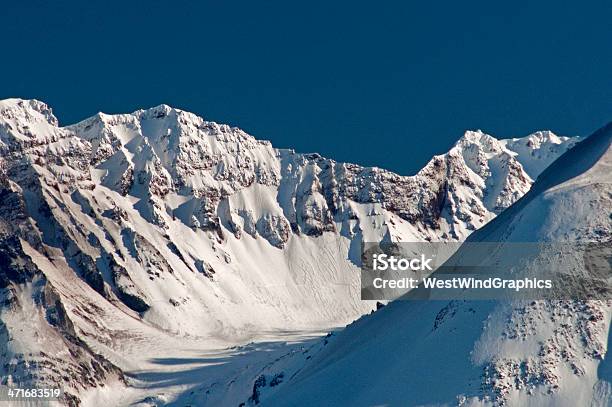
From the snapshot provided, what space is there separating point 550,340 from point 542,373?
716 cm

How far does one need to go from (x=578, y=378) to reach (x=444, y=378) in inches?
737

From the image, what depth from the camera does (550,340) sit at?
655 ft

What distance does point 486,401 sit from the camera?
19025cm

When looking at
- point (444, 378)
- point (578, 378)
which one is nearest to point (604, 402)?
Answer: point (578, 378)

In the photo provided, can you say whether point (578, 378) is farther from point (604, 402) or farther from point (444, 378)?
point (444, 378)

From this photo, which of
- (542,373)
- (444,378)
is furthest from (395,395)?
(542,373)

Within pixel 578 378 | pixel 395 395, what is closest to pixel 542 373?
pixel 578 378

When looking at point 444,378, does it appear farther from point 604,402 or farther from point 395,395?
point 604,402

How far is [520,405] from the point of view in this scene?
18975 centimetres

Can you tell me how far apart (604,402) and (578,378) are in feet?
18.4

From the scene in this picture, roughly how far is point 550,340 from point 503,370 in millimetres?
9733

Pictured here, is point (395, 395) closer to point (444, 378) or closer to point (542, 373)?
point (444, 378)

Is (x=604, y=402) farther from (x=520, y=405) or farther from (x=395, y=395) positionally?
(x=395, y=395)

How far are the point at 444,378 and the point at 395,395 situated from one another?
7514 millimetres
